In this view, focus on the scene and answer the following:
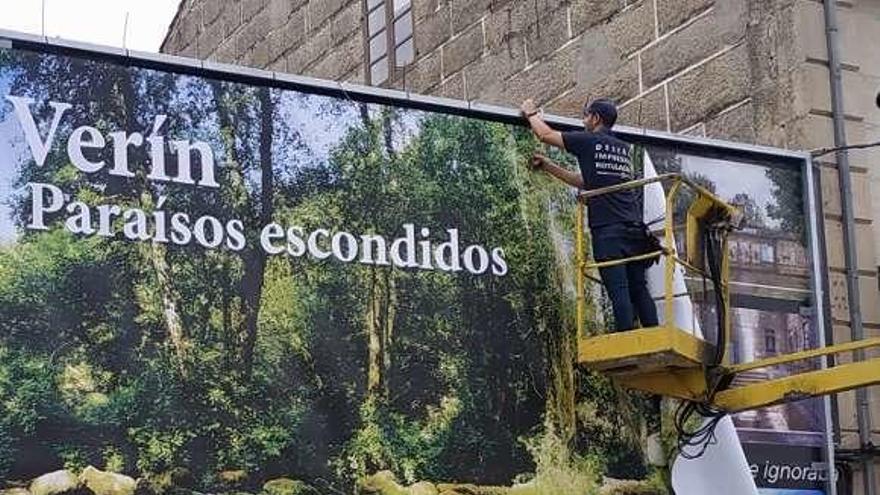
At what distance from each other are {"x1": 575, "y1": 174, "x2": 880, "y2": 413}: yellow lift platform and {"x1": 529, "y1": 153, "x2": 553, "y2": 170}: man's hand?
768 mm

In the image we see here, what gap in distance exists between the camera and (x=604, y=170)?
37.8 feet

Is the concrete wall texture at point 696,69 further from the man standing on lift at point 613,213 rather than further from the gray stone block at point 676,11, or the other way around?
the man standing on lift at point 613,213

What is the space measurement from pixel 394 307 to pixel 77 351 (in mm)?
2269

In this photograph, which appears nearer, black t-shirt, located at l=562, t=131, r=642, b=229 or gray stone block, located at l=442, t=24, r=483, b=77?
black t-shirt, located at l=562, t=131, r=642, b=229

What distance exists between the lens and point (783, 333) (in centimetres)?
1278

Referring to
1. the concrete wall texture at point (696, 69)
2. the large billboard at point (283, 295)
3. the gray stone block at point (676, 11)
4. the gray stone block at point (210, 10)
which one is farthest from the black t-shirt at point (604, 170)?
the gray stone block at point (210, 10)

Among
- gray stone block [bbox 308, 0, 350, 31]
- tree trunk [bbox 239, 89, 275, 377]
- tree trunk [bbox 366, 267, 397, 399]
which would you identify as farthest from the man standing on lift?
gray stone block [bbox 308, 0, 350, 31]

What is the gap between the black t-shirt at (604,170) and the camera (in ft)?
37.3

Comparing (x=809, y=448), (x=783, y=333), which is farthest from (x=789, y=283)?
(x=809, y=448)

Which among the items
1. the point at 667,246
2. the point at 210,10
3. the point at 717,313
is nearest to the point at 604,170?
the point at 667,246

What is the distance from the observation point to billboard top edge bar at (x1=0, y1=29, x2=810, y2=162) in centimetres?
1053

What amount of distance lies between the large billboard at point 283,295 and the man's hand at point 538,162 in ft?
0.22

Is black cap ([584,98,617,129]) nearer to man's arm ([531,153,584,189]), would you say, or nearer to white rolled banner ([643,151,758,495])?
man's arm ([531,153,584,189])

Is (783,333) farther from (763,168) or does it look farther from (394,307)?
(394,307)
